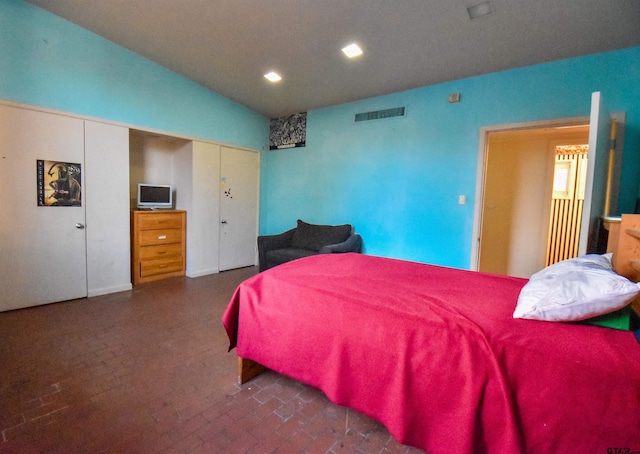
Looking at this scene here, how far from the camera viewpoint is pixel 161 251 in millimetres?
4184

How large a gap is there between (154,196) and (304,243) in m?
2.39

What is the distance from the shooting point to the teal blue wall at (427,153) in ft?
8.80

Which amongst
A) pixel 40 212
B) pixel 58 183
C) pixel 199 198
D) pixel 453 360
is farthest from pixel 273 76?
pixel 453 360

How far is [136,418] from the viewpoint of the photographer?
5.06 feet

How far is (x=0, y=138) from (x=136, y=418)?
307 cm

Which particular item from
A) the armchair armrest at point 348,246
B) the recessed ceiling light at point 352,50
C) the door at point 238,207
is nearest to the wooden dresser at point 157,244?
the door at point 238,207

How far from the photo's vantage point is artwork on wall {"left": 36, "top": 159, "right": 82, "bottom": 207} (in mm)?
2963

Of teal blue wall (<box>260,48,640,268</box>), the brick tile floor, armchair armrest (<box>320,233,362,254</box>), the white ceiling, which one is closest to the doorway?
teal blue wall (<box>260,48,640,268</box>)

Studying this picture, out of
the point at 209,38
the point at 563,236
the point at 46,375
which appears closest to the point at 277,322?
the point at 46,375

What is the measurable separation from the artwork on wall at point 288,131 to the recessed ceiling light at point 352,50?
1955mm

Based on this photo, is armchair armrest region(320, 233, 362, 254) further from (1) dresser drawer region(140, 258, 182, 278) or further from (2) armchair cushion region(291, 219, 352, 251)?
(1) dresser drawer region(140, 258, 182, 278)

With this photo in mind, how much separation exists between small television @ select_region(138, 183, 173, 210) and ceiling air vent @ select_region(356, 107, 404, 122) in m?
3.18

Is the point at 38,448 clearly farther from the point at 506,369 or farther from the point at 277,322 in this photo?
the point at 506,369

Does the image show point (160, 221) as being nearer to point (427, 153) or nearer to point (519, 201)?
point (427, 153)
